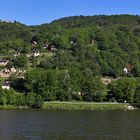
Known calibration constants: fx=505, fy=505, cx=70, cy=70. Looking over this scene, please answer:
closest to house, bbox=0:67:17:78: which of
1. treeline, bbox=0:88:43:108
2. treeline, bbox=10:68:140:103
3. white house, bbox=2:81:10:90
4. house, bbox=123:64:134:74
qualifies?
white house, bbox=2:81:10:90

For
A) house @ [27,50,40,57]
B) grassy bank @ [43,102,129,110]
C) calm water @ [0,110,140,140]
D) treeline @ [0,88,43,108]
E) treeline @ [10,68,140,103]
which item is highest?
house @ [27,50,40,57]

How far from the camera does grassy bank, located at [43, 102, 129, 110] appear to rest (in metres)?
120

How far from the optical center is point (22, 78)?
146500mm

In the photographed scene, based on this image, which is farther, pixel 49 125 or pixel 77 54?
pixel 77 54

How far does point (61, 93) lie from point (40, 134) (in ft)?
221

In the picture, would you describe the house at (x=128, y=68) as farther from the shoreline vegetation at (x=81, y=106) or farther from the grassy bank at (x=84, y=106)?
the grassy bank at (x=84, y=106)

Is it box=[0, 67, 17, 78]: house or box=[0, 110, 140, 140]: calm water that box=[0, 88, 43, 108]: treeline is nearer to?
box=[0, 110, 140, 140]: calm water

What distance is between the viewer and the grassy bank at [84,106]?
120 metres

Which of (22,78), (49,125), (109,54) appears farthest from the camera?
(109,54)

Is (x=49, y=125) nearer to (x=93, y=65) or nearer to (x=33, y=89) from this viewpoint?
(x=33, y=89)

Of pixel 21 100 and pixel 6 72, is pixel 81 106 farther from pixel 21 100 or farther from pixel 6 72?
pixel 6 72

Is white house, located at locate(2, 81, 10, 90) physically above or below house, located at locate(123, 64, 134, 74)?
below

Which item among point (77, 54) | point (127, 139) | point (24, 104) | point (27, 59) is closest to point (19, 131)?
point (127, 139)

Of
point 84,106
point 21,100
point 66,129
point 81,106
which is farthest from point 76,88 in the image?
point 66,129
